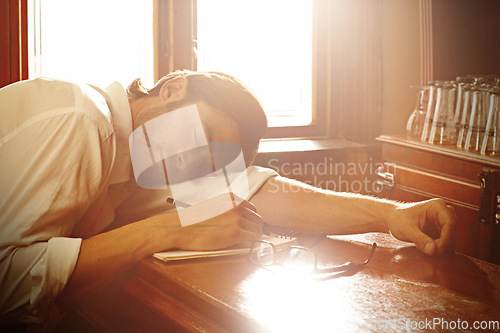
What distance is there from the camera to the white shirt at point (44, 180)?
Answer: 3.66ft

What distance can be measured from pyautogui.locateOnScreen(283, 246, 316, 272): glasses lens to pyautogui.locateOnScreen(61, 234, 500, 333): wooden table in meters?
0.04

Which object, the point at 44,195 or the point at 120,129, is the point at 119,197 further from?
the point at 44,195

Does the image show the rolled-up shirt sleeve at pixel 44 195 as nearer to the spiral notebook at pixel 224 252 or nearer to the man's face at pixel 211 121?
the spiral notebook at pixel 224 252

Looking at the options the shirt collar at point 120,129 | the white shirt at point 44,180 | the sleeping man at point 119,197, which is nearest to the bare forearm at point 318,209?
the sleeping man at point 119,197

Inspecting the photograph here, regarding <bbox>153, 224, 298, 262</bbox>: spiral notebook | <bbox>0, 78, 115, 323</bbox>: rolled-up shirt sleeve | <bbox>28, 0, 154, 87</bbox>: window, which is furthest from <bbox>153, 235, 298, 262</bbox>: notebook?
<bbox>28, 0, 154, 87</bbox>: window

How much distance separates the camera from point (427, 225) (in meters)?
1.34

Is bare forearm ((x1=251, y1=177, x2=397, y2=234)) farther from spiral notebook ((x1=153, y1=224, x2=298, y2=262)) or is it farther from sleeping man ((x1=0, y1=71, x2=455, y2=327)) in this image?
spiral notebook ((x1=153, y1=224, x2=298, y2=262))

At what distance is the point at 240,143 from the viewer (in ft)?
5.11

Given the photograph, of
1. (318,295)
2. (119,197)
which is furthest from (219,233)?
(119,197)

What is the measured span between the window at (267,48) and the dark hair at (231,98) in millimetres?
1162

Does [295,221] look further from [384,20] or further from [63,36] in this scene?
[384,20]

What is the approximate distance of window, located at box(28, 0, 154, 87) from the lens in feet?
7.38

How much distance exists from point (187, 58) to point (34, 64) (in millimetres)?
677

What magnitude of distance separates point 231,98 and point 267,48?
4.61ft
